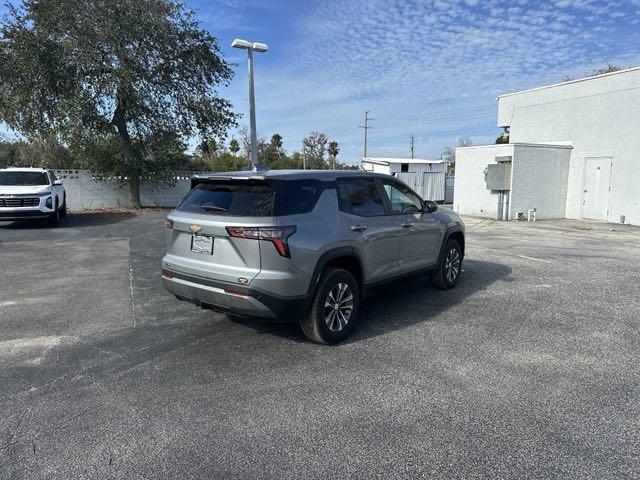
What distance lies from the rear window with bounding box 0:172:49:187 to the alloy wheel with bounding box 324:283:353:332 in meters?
13.0

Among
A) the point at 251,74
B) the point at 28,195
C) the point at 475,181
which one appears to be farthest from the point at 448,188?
the point at 28,195

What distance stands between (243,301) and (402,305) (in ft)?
8.69

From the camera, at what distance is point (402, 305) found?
20.4ft

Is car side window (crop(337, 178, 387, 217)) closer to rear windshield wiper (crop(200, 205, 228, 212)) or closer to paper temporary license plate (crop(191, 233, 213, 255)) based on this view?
rear windshield wiper (crop(200, 205, 228, 212))

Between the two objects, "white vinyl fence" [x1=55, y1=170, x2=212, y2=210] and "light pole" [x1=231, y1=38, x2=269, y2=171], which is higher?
"light pole" [x1=231, y1=38, x2=269, y2=171]

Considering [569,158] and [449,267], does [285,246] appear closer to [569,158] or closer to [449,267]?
[449,267]

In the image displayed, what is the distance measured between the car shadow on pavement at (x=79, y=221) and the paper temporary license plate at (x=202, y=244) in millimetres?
11788

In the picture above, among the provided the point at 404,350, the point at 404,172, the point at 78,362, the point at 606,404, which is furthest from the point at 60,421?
the point at 404,172

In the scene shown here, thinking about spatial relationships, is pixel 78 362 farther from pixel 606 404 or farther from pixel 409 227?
pixel 606 404

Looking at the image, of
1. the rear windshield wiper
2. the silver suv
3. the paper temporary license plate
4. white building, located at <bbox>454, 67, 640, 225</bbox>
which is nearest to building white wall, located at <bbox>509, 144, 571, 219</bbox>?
white building, located at <bbox>454, 67, 640, 225</bbox>

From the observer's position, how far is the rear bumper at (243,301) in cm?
422

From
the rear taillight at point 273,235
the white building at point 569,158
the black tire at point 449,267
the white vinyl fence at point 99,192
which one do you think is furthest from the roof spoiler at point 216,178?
the white vinyl fence at point 99,192

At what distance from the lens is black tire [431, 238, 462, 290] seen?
6.75 metres

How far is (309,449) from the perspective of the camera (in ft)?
9.88
